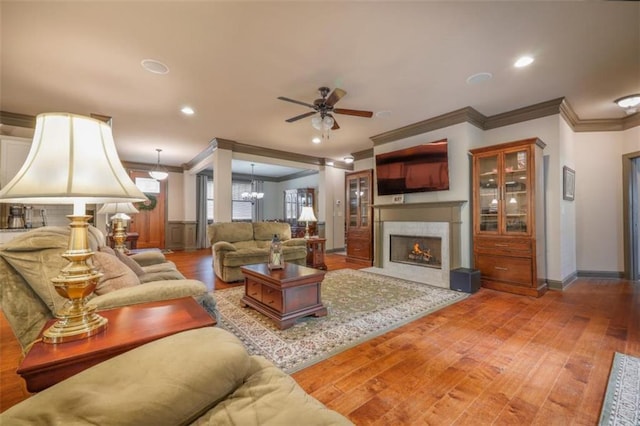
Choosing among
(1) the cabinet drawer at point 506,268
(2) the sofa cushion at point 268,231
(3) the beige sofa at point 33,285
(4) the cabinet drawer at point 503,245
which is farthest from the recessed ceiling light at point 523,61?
(2) the sofa cushion at point 268,231

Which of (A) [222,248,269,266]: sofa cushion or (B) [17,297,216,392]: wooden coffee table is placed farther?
(A) [222,248,269,266]: sofa cushion

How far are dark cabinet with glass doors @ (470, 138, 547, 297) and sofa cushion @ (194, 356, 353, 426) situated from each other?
3.91 metres

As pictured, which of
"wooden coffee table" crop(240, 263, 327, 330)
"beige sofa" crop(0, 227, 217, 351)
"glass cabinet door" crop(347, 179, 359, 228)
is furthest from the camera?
"glass cabinet door" crop(347, 179, 359, 228)

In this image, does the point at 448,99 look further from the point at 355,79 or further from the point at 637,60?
the point at 637,60

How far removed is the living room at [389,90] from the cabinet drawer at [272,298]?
2.36m

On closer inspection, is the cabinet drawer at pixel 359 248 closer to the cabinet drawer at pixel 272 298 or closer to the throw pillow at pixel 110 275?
the cabinet drawer at pixel 272 298

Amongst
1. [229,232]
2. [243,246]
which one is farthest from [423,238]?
[229,232]

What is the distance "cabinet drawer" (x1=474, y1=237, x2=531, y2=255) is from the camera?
3.56 meters

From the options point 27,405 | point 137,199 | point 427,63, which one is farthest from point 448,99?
point 27,405

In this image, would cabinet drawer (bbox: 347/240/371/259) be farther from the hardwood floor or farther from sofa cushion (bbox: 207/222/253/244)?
the hardwood floor

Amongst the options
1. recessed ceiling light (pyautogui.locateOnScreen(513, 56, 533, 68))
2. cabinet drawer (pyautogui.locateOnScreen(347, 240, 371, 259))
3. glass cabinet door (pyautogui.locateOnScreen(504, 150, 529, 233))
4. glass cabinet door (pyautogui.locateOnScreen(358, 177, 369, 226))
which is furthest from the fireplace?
recessed ceiling light (pyautogui.locateOnScreen(513, 56, 533, 68))

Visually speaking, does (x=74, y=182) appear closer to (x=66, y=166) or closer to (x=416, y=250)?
(x=66, y=166)

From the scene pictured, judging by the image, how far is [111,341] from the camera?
0.97 m

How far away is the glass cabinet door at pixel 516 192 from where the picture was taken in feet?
11.9
